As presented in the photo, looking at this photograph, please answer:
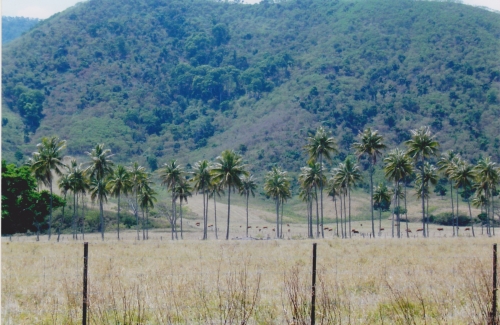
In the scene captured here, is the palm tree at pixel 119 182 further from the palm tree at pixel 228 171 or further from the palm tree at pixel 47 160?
the palm tree at pixel 228 171

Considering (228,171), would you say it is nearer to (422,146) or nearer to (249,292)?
(422,146)

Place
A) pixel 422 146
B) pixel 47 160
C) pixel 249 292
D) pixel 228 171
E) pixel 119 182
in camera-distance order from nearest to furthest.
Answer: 1. pixel 249 292
2. pixel 47 160
3. pixel 422 146
4. pixel 228 171
5. pixel 119 182

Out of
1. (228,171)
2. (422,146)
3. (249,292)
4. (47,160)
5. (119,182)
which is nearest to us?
(249,292)

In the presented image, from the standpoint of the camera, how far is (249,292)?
16.1m

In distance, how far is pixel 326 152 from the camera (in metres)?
75.9

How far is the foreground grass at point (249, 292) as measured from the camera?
11.9 metres

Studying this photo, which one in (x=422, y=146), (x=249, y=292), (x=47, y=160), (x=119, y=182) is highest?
(x=422, y=146)

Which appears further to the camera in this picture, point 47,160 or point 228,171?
point 228,171

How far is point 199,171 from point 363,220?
61.5 meters

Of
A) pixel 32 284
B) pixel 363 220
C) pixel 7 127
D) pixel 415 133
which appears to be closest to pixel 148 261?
pixel 32 284

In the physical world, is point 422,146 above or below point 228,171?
above

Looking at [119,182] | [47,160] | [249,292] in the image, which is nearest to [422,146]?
[119,182]

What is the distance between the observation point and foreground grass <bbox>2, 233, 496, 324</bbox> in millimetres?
11922

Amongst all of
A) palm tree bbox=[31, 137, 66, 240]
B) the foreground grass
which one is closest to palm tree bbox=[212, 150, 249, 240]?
Answer: palm tree bbox=[31, 137, 66, 240]
